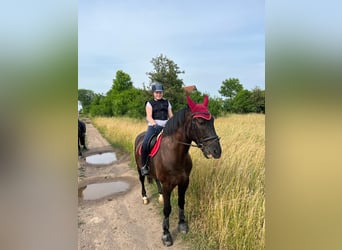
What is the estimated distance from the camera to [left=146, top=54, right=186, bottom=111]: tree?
1576 millimetres

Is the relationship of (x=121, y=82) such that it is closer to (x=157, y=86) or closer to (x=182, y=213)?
(x=157, y=86)

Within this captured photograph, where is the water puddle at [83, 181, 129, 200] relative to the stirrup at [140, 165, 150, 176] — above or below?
below

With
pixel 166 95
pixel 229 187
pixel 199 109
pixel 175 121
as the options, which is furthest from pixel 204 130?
pixel 229 187

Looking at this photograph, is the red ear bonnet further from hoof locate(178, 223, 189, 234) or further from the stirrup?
hoof locate(178, 223, 189, 234)

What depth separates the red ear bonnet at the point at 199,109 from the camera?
58.4 inches

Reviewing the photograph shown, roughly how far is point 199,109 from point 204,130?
0.14 m

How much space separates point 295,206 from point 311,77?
1.99 ft

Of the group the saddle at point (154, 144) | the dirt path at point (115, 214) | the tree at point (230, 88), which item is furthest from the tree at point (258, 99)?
the dirt path at point (115, 214)

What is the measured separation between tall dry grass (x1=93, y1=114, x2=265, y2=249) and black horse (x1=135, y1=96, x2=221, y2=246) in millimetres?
167

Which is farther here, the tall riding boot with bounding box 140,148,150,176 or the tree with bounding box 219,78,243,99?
the tall riding boot with bounding box 140,148,150,176

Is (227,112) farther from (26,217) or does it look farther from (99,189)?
(26,217)

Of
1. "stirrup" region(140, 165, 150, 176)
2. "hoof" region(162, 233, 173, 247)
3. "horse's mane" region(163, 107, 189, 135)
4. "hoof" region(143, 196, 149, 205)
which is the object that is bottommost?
"hoof" region(162, 233, 173, 247)

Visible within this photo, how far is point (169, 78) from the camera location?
167cm

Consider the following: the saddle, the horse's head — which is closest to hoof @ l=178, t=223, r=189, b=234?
the saddle
